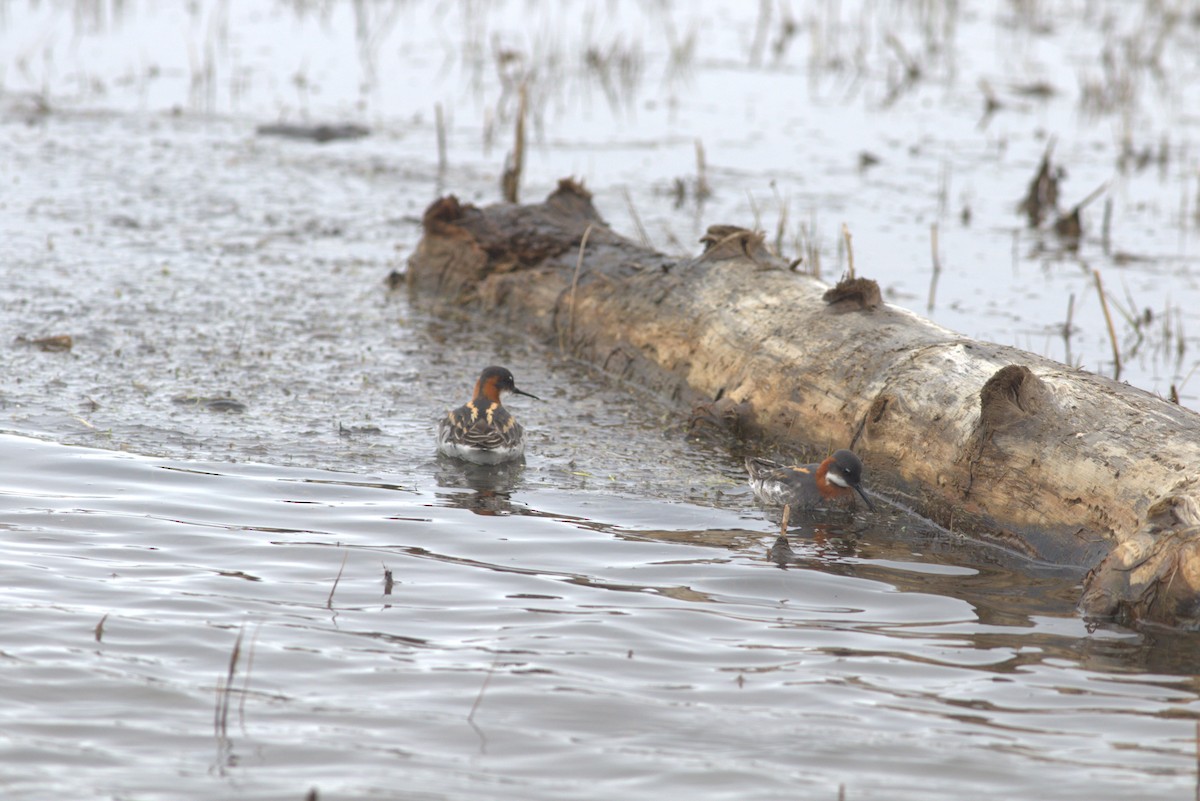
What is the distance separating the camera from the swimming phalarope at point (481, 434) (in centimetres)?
854

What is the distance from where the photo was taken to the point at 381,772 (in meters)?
4.87

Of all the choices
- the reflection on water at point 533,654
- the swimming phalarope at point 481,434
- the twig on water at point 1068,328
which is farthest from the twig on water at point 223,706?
the twig on water at point 1068,328

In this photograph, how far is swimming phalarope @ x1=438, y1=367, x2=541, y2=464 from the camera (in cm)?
854

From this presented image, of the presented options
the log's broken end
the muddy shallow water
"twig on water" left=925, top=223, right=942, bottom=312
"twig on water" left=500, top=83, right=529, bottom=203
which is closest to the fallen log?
the log's broken end

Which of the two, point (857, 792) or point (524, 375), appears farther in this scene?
point (524, 375)

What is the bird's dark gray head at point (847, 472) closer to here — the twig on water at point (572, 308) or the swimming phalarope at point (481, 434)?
the swimming phalarope at point (481, 434)

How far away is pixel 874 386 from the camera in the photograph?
8414mm

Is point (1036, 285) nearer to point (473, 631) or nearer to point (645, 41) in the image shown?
point (473, 631)

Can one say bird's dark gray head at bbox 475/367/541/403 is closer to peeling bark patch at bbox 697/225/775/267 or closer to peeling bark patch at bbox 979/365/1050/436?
peeling bark patch at bbox 697/225/775/267

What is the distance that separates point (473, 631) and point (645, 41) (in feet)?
63.8

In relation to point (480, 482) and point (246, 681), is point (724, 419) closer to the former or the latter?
point (480, 482)

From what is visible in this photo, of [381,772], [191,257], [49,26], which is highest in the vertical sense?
[49,26]

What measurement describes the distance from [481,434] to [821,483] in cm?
215

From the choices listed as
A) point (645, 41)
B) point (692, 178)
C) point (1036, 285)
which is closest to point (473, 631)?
point (1036, 285)
